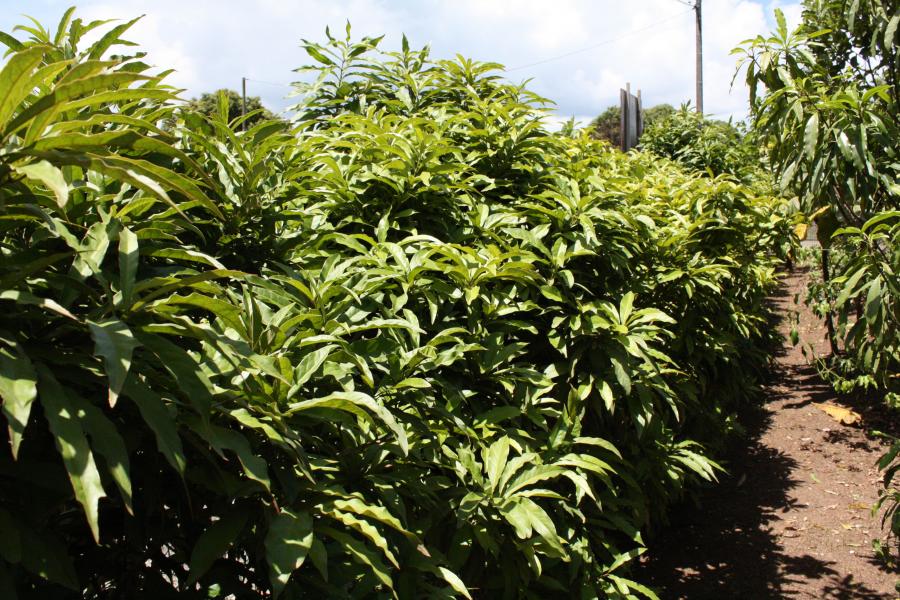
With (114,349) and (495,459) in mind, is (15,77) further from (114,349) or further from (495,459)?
(495,459)

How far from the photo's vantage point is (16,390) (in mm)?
1099

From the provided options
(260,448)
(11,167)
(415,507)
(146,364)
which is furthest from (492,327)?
(11,167)

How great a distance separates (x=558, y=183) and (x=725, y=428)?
2627 mm

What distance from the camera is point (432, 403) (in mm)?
2125

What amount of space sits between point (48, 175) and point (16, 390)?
0.34 m

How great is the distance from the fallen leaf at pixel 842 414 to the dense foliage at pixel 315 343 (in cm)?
398

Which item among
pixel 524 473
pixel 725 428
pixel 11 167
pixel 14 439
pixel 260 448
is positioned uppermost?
pixel 11 167

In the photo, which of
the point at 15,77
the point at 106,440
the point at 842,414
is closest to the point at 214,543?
the point at 106,440

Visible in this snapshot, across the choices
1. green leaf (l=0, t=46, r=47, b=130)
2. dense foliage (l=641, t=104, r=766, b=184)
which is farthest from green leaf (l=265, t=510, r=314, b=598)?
dense foliage (l=641, t=104, r=766, b=184)

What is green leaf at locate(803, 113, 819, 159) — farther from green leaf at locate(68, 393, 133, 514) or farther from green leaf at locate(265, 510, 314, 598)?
green leaf at locate(68, 393, 133, 514)

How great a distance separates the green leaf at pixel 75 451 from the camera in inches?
43.8

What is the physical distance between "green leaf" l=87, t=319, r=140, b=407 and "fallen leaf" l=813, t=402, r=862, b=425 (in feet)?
24.5

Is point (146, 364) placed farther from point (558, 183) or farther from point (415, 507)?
point (558, 183)

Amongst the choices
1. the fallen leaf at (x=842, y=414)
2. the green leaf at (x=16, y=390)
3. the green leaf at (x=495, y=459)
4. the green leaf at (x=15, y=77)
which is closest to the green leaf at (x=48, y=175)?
the green leaf at (x=15, y=77)
